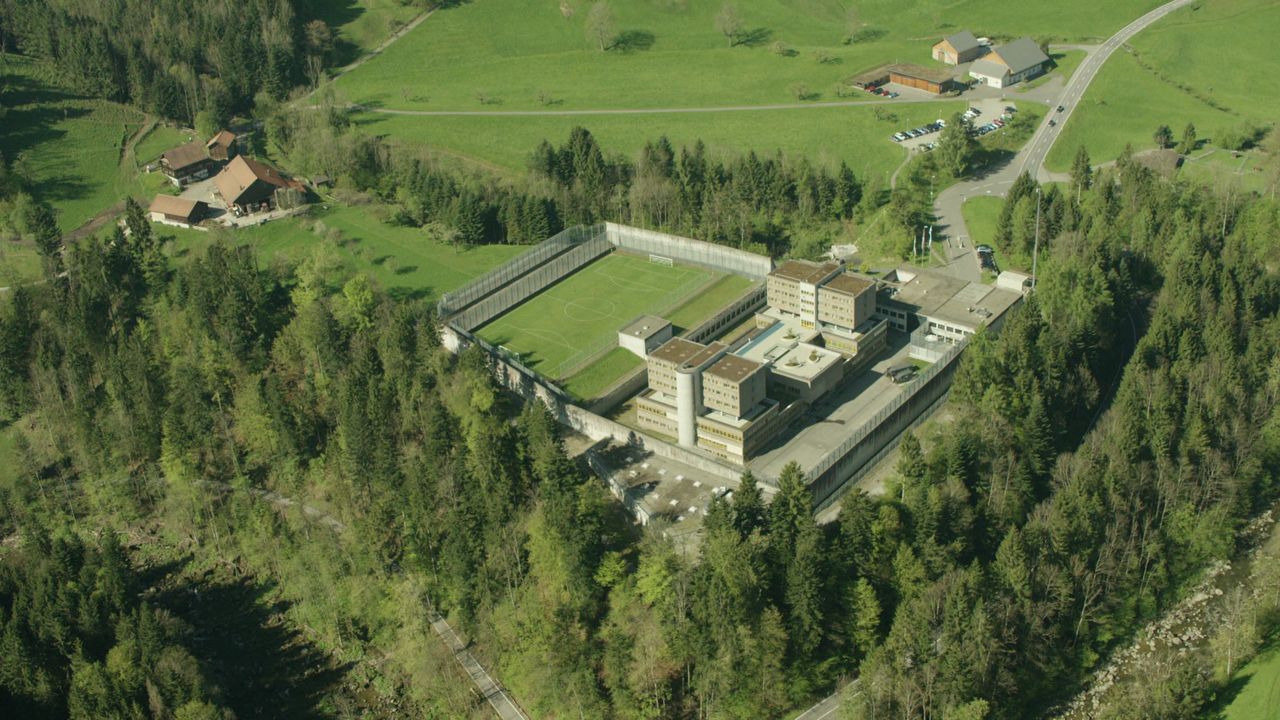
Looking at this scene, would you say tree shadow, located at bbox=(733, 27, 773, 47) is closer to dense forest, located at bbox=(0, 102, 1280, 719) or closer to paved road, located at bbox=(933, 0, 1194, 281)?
paved road, located at bbox=(933, 0, 1194, 281)

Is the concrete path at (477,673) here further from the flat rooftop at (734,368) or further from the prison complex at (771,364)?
the flat rooftop at (734,368)

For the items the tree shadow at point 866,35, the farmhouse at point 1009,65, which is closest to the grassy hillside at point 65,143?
the tree shadow at point 866,35

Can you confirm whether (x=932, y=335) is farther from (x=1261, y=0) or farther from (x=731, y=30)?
(x=1261, y=0)

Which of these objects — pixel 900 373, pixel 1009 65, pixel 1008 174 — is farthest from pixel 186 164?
pixel 1009 65

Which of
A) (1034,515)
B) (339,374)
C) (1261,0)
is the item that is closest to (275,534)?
(339,374)

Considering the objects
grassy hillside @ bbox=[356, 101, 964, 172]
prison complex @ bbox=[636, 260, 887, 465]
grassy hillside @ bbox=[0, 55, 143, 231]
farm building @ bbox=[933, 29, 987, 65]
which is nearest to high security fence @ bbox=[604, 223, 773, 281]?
prison complex @ bbox=[636, 260, 887, 465]

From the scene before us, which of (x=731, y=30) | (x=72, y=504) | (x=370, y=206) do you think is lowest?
(x=72, y=504)
